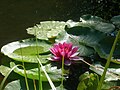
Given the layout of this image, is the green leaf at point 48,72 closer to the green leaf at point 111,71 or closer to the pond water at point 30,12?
the green leaf at point 111,71

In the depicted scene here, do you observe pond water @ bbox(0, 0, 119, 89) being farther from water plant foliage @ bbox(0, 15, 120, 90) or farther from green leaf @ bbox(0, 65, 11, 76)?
green leaf @ bbox(0, 65, 11, 76)

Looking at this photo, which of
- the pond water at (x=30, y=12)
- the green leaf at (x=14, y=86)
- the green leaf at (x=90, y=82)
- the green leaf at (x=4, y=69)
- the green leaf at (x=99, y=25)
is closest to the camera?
the green leaf at (x=90, y=82)

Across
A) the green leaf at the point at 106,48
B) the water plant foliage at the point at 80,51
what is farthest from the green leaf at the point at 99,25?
the green leaf at the point at 106,48

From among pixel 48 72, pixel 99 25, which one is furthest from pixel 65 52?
pixel 99 25

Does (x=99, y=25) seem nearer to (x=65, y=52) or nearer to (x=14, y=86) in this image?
(x=65, y=52)

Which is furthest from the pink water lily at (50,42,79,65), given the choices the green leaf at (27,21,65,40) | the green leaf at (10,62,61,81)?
the green leaf at (27,21,65,40)

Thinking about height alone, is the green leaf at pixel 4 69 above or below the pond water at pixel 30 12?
above
